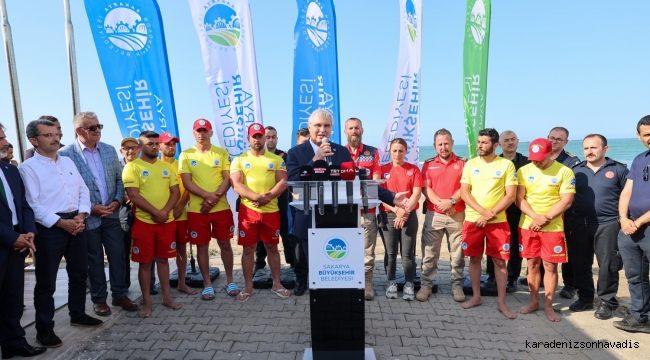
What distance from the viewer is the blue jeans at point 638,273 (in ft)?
12.7

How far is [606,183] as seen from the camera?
4219 millimetres

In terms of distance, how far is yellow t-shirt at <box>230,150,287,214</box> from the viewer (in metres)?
4.65

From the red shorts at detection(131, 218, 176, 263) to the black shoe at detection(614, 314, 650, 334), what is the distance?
16.1 ft

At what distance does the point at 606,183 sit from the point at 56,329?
6075 millimetres

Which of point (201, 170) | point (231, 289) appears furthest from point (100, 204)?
point (231, 289)

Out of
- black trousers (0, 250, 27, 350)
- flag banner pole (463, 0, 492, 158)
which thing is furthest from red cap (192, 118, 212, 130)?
flag banner pole (463, 0, 492, 158)

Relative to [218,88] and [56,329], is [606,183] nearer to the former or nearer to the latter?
[218,88]

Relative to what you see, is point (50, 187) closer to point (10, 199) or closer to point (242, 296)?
point (10, 199)

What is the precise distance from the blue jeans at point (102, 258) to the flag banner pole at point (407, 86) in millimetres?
3836

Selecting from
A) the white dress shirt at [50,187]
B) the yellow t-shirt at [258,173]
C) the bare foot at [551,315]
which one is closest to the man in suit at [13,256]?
the white dress shirt at [50,187]

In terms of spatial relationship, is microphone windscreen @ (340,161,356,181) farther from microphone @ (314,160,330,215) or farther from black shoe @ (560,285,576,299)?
black shoe @ (560,285,576,299)

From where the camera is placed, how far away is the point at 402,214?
4707 millimetres

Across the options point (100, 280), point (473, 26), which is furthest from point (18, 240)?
point (473, 26)

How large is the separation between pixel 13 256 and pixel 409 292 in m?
4.11
